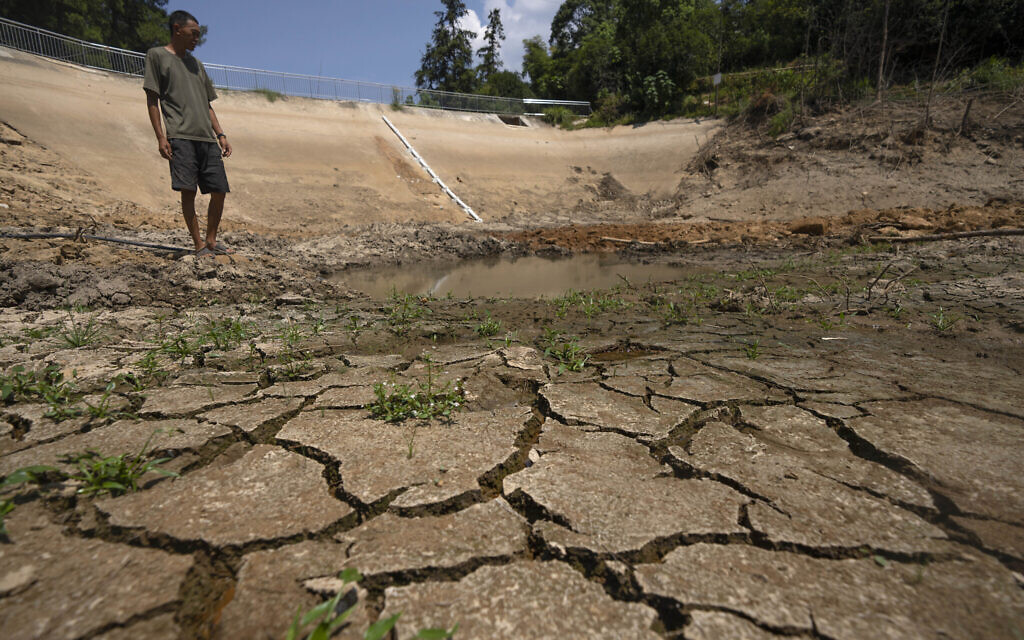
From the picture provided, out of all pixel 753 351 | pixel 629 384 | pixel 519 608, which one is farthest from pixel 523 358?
pixel 519 608

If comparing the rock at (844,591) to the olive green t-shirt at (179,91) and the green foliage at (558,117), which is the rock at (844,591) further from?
the green foliage at (558,117)

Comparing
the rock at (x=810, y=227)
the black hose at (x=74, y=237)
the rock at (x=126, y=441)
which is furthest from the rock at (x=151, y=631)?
the rock at (x=810, y=227)

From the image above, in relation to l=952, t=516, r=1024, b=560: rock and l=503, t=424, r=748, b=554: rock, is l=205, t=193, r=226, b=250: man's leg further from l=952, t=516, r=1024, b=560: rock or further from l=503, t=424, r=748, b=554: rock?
l=952, t=516, r=1024, b=560: rock

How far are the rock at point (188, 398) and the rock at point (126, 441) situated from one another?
96mm

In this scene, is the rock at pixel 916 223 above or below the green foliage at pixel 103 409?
above

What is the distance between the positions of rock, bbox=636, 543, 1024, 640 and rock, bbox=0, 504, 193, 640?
105 cm

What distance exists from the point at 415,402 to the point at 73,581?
41.3 inches

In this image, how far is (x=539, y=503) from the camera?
4.37 feet

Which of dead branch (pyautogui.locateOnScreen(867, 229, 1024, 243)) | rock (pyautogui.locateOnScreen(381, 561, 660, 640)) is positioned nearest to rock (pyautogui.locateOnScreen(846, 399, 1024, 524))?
rock (pyautogui.locateOnScreen(381, 561, 660, 640))

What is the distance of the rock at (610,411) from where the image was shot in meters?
1.79

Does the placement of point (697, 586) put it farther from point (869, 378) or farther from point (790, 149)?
point (790, 149)

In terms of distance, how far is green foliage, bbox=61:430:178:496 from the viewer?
1.29m

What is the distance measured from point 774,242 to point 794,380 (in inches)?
263

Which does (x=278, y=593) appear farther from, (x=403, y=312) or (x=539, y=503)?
(x=403, y=312)
